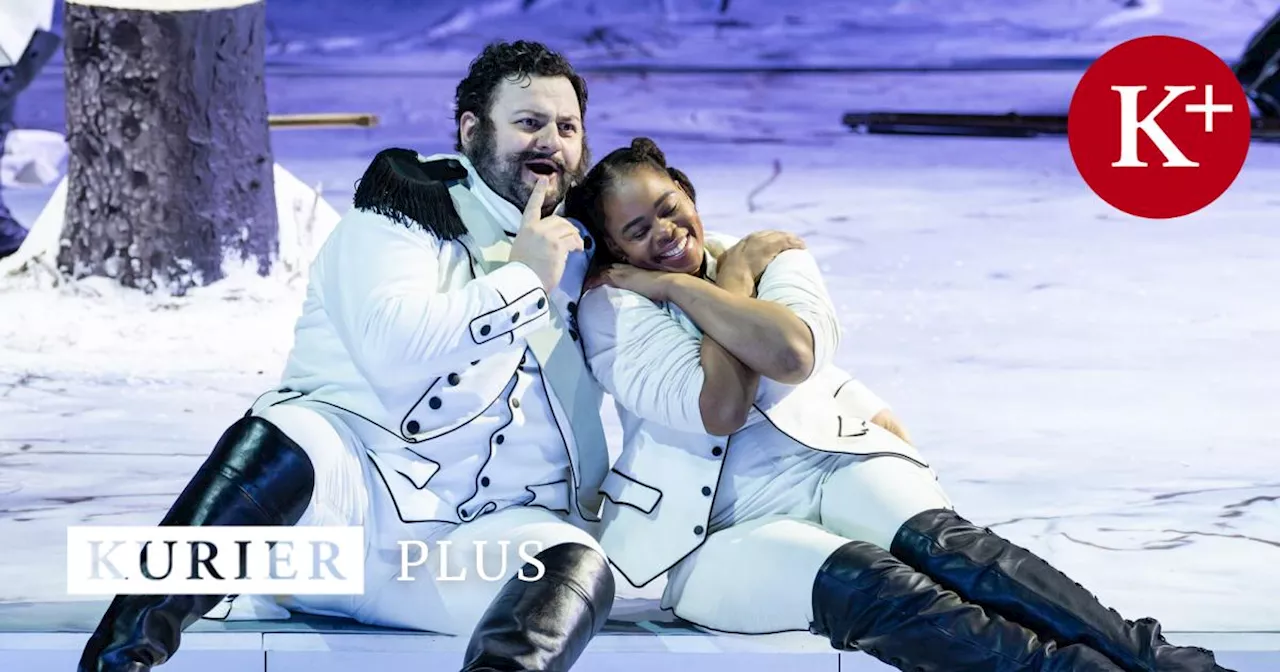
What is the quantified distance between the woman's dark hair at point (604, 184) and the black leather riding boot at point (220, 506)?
1.79 feet

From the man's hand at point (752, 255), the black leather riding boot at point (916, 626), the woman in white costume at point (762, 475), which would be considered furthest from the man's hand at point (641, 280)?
the black leather riding boot at point (916, 626)

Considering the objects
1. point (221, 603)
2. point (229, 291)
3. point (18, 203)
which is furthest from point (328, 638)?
point (18, 203)

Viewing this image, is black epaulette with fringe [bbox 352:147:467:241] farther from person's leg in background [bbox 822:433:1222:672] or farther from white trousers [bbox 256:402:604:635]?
person's leg in background [bbox 822:433:1222:672]

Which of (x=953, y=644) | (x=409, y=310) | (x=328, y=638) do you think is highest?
(x=409, y=310)

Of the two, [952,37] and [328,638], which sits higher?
[952,37]

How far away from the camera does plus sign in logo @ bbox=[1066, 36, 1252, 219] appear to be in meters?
3.73

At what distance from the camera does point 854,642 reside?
2289 millimetres

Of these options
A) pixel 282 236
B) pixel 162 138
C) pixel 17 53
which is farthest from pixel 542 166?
pixel 17 53

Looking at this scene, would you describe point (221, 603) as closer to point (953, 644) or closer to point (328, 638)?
point (328, 638)

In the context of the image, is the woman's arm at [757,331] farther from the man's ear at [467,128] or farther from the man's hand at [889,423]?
the man's ear at [467,128]

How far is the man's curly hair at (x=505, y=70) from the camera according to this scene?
2.53 m

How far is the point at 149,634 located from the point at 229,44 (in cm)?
255

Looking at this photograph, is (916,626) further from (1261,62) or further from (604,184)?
(1261,62)

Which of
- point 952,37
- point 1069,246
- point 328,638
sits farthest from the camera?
point 952,37
